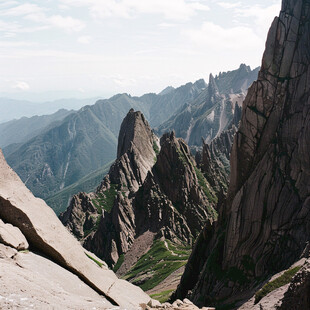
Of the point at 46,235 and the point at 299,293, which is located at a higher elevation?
the point at 46,235

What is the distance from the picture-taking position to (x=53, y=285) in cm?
2106

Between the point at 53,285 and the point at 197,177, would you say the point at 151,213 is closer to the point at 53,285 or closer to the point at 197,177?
the point at 197,177

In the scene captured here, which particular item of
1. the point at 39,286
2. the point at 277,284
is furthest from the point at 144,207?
the point at 39,286

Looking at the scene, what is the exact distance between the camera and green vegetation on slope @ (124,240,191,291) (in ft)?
327

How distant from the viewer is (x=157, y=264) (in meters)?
109

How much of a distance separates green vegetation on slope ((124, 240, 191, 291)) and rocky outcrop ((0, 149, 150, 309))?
73.3 metres

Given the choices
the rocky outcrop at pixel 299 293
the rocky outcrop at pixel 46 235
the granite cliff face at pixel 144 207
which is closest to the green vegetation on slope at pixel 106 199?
the granite cliff face at pixel 144 207

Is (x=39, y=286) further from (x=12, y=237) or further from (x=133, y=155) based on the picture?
(x=133, y=155)

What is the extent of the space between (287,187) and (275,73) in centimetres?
1737

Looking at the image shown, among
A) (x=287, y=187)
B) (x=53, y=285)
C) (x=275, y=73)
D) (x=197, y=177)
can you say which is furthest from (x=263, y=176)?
(x=197, y=177)

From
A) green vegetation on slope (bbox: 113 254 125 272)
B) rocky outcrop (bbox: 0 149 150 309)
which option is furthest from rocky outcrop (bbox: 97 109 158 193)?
rocky outcrop (bbox: 0 149 150 309)

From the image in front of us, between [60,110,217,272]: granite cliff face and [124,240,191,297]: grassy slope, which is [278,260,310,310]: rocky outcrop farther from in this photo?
[60,110,217,272]: granite cliff face

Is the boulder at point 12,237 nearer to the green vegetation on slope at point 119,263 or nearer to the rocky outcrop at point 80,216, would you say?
the green vegetation on slope at point 119,263

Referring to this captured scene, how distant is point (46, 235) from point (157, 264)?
90.2 metres
